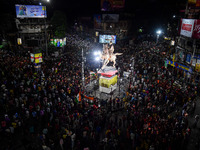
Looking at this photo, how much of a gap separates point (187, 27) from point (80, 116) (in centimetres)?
2118

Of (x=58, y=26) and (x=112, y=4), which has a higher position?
(x=112, y=4)

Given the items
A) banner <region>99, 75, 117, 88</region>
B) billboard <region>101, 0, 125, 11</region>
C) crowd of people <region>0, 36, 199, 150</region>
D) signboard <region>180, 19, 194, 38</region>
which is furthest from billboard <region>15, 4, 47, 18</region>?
signboard <region>180, 19, 194, 38</region>

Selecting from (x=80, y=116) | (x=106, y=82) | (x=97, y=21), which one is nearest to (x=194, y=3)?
(x=106, y=82)

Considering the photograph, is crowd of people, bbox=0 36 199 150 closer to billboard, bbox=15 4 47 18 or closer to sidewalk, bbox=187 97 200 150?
sidewalk, bbox=187 97 200 150

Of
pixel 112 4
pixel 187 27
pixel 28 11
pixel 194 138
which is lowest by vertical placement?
pixel 194 138

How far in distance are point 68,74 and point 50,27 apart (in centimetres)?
2399

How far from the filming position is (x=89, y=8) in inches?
2552

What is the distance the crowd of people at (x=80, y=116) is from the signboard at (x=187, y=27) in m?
7.63

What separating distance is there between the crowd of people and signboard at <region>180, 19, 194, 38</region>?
25.0ft

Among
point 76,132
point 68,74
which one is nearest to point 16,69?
point 68,74

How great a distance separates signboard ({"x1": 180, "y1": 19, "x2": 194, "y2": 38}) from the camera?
78.8ft

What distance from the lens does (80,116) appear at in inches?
553

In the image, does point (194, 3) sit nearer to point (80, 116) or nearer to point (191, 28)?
point (191, 28)

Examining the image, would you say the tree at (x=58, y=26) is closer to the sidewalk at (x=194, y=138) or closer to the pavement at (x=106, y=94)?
the pavement at (x=106, y=94)
